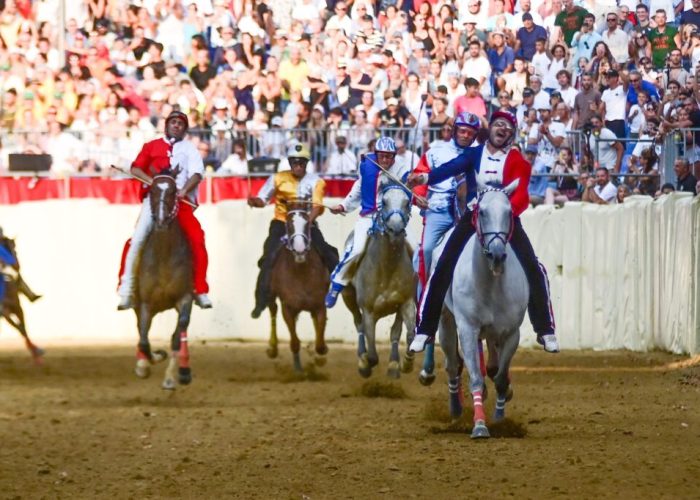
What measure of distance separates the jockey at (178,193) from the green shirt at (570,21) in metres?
7.90

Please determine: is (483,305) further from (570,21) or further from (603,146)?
(570,21)

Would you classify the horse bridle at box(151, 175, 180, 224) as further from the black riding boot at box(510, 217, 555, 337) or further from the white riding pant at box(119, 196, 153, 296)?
the black riding boot at box(510, 217, 555, 337)

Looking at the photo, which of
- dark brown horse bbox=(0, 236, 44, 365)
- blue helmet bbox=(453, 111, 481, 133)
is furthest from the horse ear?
dark brown horse bbox=(0, 236, 44, 365)

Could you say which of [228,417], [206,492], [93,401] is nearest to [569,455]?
[206,492]

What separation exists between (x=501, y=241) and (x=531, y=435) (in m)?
1.78

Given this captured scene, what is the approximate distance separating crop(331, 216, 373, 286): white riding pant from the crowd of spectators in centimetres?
319

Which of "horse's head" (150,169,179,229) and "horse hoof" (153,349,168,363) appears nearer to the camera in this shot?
"horse's head" (150,169,179,229)

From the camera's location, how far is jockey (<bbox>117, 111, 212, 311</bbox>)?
16.5 meters

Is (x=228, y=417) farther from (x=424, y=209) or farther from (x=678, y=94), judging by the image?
(x=678, y=94)

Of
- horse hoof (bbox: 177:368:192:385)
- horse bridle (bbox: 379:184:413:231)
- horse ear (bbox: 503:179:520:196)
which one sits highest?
horse ear (bbox: 503:179:520:196)

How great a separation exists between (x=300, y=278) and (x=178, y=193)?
2332 millimetres

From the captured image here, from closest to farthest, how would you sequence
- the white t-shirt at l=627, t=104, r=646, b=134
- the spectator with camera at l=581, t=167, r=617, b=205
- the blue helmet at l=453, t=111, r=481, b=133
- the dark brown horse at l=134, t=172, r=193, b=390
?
1. the blue helmet at l=453, t=111, r=481, b=133
2. the dark brown horse at l=134, t=172, r=193, b=390
3. the white t-shirt at l=627, t=104, r=646, b=134
4. the spectator with camera at l=581, t=167, r=617, b=205

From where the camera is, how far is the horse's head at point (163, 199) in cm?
1603

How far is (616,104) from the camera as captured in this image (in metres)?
21.5
